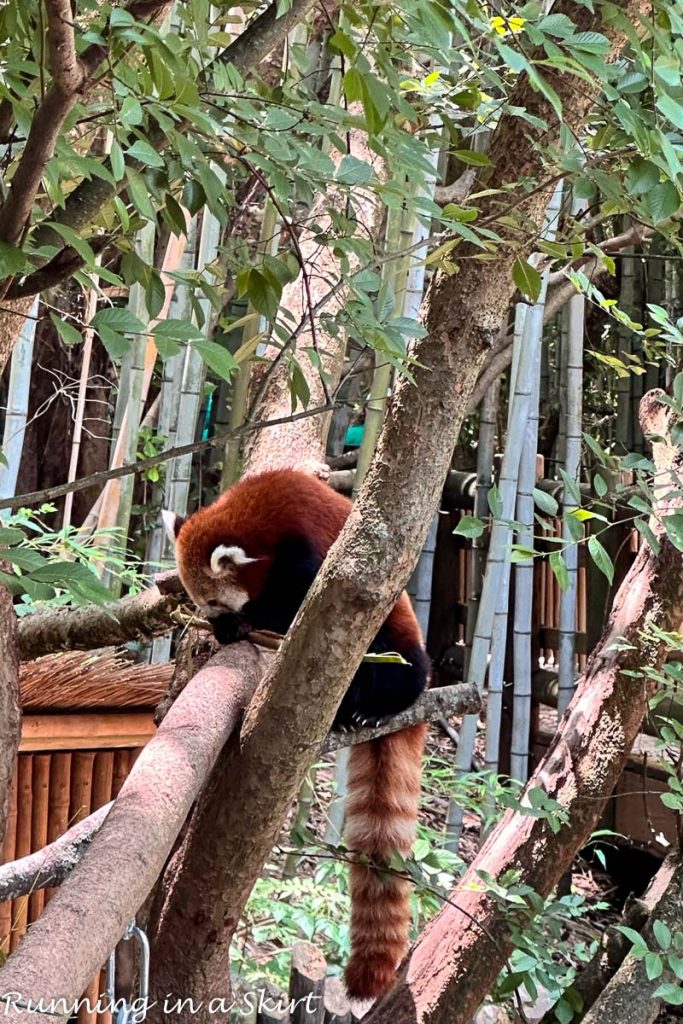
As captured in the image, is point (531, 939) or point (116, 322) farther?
point (531, 939)

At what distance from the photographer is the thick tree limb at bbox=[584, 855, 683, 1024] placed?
193cm

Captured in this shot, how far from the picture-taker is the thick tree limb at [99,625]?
2.20 metres

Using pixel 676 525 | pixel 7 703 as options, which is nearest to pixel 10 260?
pixel 7 703

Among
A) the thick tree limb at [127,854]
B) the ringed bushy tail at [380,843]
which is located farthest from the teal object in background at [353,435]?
the thick tree limb at [127,854]

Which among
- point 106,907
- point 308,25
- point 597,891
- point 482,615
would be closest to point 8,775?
point 106,907

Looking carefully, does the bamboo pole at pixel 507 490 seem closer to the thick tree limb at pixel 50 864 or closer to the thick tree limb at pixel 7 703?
the thick tree limb at pixel 50 864

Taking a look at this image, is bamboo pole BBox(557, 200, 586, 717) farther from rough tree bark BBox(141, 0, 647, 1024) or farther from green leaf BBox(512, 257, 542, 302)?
green leaf BBox(512, 257, 542, 302)

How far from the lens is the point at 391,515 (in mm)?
1403

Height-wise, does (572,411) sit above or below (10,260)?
above

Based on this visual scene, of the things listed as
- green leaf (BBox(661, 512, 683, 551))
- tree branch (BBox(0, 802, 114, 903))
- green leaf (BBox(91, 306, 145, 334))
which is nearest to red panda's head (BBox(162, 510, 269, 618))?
tree branch (BBox(0, 802, 114, 903))

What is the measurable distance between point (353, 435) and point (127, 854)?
4704 millimetres

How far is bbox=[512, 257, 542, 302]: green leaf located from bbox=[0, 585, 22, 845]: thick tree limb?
33.0 inches

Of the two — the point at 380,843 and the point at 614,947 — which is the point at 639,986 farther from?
the point at 380,843

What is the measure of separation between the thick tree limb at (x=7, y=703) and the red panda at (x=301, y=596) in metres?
0.76
